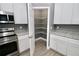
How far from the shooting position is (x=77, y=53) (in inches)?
52.0

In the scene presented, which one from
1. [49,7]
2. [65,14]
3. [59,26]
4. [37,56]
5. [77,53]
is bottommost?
[37,56]

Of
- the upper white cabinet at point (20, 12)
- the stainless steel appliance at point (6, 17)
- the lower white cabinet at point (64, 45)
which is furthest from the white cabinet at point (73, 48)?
the stainless steel appliance at point (6, 17)

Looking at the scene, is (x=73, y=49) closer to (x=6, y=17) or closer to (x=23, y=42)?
(x=23, y=42)

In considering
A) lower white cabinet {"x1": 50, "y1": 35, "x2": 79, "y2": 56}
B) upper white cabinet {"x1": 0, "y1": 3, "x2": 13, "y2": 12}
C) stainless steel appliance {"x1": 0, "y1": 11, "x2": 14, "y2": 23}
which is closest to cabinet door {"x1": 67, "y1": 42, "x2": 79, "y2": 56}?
lower white cabinet {"x1": 50, "y1": 35, "x2": 79, "y2": 56}

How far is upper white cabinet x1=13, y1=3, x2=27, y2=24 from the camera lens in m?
1.32

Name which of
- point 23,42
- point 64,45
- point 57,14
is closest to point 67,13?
point 57,14

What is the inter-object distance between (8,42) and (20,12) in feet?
2.17

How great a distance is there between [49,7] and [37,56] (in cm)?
112

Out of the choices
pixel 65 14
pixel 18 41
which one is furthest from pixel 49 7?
pixel 18 41

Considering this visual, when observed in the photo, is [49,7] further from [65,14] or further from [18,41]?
[18,41]

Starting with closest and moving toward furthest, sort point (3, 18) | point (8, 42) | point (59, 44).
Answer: point (3, 18), point (8, 42), point (59, 44)

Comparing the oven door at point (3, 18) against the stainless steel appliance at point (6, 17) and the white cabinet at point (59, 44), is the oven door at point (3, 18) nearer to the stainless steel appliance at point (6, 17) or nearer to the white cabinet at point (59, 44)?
the stainless steel appliance at point (6, 17)

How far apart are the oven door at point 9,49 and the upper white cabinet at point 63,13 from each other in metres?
1.03

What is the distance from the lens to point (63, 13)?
139 centimetres
